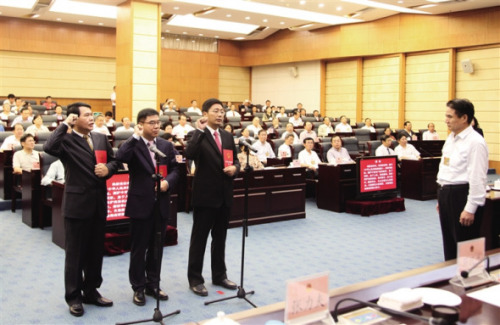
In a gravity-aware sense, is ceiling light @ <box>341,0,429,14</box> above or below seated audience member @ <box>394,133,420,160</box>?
Result: above

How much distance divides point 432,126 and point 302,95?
6.11 metres

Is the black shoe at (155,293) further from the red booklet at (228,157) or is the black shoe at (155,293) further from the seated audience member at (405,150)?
the seated audience member at (405,150)

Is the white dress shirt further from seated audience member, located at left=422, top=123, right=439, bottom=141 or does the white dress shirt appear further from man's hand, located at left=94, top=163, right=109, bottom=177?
seated audience member, located at left=422, top=123, right=439, bottom=141

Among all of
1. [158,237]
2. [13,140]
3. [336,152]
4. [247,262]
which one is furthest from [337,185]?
[13,140]

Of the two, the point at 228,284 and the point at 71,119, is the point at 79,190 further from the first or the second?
the point at 228,284

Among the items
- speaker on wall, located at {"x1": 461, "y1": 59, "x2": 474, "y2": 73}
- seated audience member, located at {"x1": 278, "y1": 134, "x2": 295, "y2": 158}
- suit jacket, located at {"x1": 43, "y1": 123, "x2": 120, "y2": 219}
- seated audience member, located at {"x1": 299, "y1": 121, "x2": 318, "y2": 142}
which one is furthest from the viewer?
speaker on wall, located at {"x1": 461, "y1": 59, "x2": 474, "y2": 73}

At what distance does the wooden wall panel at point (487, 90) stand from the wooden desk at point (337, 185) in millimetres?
6611

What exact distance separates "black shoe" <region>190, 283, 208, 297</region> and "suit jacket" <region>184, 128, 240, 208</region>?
612 millimetres

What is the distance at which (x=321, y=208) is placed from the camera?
7316mm

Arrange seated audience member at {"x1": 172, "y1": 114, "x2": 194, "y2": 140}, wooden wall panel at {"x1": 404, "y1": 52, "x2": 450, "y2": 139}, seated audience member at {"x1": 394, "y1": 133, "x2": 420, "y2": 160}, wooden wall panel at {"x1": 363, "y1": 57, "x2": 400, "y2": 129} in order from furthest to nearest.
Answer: wooden wall panel at {"x1": 363, "y1": 57, "x2": 400, "y2": 129}
wooden wall panel at {"x1": 404, "y1": 52, "x2": 450, "y2": 139}
seated audience member at {"x1": 172, "y1": 114, "x2": 194, "y2": 140}
seated audience member at {"x1": 394, "y1": 133, "x2": 420, "y2": 160}

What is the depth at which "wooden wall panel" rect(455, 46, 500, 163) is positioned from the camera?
39.0 ft

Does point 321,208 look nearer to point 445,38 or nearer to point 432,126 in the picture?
point 432,126

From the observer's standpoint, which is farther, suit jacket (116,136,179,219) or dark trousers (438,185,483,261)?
suit jacket (116,136,179,219)

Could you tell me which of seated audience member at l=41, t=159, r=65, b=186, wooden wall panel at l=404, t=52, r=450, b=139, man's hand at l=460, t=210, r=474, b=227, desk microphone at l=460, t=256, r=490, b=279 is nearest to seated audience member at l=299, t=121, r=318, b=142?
wooden wall panel at l=404, t=52, r=450, b=139
